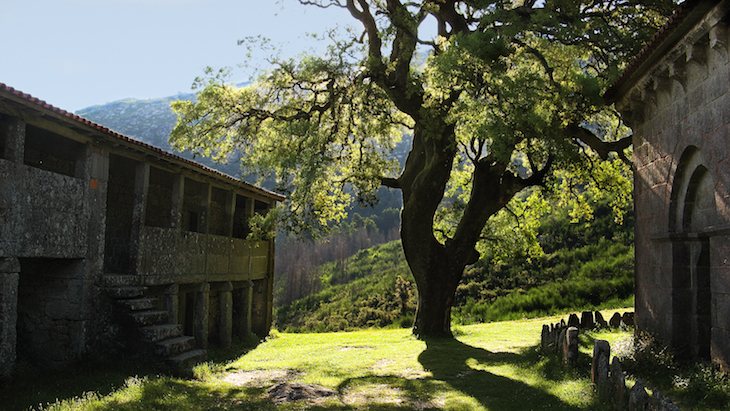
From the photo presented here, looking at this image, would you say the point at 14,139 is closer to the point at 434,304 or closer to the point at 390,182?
the point at 390,182

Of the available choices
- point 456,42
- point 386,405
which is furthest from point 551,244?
point 386,405

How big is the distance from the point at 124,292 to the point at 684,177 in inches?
413

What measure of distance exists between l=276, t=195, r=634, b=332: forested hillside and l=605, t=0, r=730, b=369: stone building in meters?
10.4

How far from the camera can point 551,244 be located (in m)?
35.1

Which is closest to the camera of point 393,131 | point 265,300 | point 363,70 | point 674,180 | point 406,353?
point 674,180

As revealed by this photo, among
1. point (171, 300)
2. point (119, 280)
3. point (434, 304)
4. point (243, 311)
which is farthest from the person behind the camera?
point (243, 311)

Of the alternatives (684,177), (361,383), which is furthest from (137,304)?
(684,177)

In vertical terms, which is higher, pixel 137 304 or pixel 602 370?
pixel 137 304

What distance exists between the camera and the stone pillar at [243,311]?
17.6 m

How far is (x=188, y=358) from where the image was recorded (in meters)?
10.7

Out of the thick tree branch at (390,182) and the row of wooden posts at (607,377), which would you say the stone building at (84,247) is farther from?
the row of wooden posts at (607,377)

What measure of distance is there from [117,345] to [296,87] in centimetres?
936

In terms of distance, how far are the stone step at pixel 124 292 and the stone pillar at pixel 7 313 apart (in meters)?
1.99

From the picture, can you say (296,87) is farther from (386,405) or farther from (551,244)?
(551,244)
